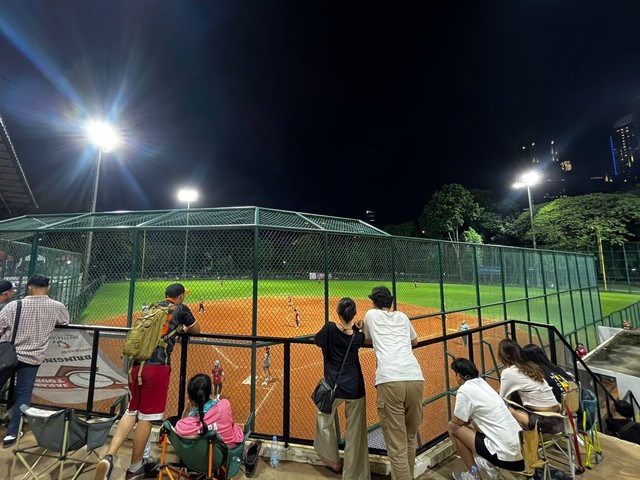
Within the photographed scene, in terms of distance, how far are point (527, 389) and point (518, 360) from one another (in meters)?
0.28

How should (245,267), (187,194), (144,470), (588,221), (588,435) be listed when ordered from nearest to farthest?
(144,470), (588,435), (245,267), (187,194), (588,221)

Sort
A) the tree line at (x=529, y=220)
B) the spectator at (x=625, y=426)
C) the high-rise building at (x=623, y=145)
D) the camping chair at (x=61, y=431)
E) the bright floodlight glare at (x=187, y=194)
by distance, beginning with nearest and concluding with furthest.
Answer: the camping chair at (x=61, y=431) < the spectator at (x=625, y=426) < the bright floodlight glare at (x=187, y=194) < the tree line at (x=529, y=220) < the high-rise building at (x=623, y=145)

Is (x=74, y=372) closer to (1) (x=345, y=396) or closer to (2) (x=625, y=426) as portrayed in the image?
(1) (x=345, y=396)

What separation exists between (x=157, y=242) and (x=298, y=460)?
172 inches

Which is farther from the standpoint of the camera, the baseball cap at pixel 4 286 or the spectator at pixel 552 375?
the baseball cap at pixel 4 286

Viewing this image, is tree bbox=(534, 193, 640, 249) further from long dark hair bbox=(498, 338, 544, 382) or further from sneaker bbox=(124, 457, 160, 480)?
sneaker bbox=(124, 457, 160, 480)

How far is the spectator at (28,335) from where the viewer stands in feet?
9.78

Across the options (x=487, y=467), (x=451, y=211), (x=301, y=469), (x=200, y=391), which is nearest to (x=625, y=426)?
(x=487, y=467)

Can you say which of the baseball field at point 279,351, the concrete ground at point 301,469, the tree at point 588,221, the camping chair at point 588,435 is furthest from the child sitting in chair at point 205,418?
the tree at point 588,221

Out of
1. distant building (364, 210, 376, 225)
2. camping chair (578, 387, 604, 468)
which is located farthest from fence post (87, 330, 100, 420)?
distant building (364, 210, 376, 225)

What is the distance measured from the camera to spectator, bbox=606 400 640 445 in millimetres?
5109

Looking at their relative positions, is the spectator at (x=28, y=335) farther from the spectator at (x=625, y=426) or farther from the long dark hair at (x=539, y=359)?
the spectator at (x=625, y=426)

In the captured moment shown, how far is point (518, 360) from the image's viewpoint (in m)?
2.83

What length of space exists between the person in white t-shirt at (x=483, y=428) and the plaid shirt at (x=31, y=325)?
14.8ft
